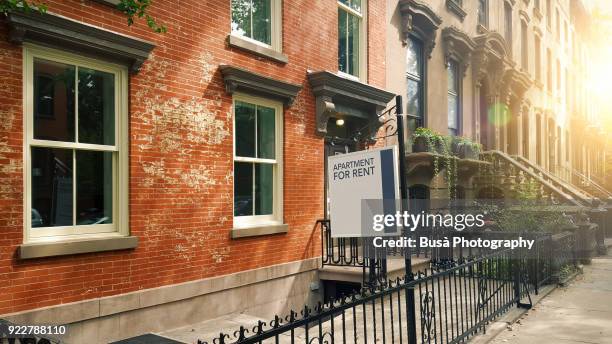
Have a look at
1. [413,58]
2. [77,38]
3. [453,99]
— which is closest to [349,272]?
[77,38]

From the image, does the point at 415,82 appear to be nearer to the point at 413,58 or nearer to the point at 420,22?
the point at 413,58

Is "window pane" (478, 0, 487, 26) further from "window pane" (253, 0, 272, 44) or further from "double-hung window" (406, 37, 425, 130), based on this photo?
"window pane" (253, 0, 272, 44)

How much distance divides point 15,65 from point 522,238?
8074mm

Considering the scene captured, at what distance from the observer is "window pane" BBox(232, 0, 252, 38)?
8377mm

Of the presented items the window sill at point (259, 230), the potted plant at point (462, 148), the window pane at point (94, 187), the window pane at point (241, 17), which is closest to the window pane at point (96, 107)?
the window pane at point (94, 187)

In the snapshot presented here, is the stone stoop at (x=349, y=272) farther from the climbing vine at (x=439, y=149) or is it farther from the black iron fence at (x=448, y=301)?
the climbing vine at (x=439, y=149)

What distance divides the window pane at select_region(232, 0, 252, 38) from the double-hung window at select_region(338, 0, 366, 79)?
2819 mm

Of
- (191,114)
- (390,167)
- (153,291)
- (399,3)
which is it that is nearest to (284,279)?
(153,291)

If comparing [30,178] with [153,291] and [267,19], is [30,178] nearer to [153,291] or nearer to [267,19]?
[153,291]

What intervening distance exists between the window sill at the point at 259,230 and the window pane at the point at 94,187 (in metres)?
2.11

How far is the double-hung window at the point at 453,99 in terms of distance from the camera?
52.9ft

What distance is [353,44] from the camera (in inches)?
440

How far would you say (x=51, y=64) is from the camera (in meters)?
5.84

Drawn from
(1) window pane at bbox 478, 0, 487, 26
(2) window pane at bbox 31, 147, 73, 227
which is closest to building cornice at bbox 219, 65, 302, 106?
(2) window pane at bbox 31, 147, 73, 227
